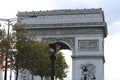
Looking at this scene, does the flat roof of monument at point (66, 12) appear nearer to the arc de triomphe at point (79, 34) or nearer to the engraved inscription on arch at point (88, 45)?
the arc de triomphe at point (79, 34)

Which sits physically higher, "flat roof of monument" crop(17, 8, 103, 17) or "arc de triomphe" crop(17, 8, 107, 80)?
"flat roof of monument" crop(17, 8, 103, 17)

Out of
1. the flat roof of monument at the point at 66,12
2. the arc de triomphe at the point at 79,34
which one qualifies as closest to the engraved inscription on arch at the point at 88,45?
the arc de triomphe at the point at 79,34

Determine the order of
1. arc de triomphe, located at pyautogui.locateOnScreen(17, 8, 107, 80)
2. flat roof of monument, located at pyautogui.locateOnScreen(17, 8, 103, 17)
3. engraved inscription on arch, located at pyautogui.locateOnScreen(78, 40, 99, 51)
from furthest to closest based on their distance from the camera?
flat roof of monument, located at pyautogui.locateOnScreen(17, 8, 103, 17) → engraved inscription on arch, located at pyautogui.locateOnScreen(78, 40, 99, 51) → arc de triomphe, located at pyautogui.locateOnScreen(17, 8, 107, 80)

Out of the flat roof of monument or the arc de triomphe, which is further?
the flat roof of monument

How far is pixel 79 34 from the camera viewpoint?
90875 millimetres

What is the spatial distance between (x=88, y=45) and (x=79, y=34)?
2.81 meters

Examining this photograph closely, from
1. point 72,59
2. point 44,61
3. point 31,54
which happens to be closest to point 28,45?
point 31,54

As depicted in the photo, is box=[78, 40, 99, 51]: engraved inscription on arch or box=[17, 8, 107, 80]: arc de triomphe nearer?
box=[17, 8, 107, 80]: arc de triomphe

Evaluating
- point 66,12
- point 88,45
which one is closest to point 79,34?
point 88,45

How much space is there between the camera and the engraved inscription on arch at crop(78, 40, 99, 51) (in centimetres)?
8950

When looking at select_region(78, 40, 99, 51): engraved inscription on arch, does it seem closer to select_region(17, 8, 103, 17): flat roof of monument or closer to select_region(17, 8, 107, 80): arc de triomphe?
select_region(17, 8, 107, 80): arc de triomphe

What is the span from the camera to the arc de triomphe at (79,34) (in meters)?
89.3

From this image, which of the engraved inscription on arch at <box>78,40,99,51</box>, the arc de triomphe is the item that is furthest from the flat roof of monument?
the engraved inscription on arch at <box>78,40,99,51</box>

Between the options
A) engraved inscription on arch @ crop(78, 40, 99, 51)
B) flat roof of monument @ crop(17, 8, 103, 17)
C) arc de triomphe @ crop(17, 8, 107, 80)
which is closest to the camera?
arc de triomphe @ crop(17, 8, 107, 80)
